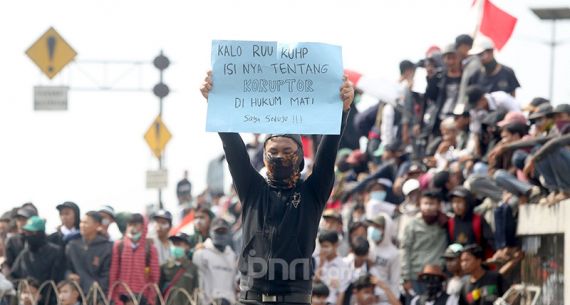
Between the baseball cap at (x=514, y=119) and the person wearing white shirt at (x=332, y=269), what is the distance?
2215 mm

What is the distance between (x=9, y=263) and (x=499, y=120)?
6328 millimetres

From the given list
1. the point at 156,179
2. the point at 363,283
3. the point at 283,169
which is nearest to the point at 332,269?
the point at 363,283

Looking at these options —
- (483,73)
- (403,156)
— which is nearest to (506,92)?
(483,73)

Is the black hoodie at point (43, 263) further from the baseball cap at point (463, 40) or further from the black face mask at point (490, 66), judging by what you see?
the black face mask at point (490, 66)

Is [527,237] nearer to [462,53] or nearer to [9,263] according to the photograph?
[462,53]

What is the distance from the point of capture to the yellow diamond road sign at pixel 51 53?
1080 inches

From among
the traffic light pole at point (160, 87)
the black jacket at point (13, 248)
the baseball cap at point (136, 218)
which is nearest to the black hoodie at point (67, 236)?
the black jacket at point (13, 248)

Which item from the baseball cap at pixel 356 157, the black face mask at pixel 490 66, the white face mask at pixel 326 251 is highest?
the black face mask at pixel 490 66

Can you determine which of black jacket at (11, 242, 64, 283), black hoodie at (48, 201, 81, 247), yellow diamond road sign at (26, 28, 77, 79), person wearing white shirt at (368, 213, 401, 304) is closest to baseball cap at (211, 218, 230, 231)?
black hoodie at (48, 201, 81, 247)

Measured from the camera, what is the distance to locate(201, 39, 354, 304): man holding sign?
11820 mm

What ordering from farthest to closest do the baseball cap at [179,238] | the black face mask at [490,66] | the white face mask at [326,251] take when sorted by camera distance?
the baseball cap at [179,238], the black face mask at [490,66], the white face mask at [326,251]

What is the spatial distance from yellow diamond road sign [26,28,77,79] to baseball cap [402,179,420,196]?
8.71 meters

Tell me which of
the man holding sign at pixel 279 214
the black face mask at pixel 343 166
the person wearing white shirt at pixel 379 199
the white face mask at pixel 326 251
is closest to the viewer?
the man holding sign at pixel 279 214

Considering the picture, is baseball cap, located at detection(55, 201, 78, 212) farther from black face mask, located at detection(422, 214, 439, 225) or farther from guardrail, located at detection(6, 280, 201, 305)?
black face mask, located at detection(422, 214, 439, 225)
